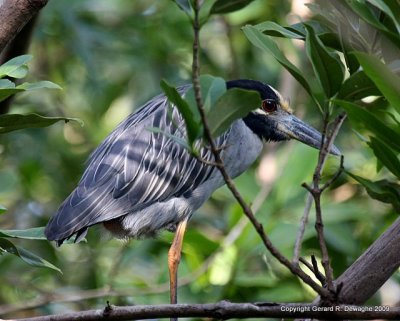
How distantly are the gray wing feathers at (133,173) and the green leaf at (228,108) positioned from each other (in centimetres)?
111

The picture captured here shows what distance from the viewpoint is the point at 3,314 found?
13.8ft

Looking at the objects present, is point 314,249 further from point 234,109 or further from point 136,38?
point 234,109

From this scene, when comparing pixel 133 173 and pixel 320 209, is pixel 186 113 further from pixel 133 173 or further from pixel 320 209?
pixel 133 173

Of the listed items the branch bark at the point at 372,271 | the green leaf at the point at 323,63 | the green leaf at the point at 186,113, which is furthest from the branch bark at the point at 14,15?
the branch bark at the point at 372,271

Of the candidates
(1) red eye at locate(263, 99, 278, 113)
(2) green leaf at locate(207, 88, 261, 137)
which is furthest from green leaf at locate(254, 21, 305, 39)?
(1) red eye at locate(263, 99, 278, 113)

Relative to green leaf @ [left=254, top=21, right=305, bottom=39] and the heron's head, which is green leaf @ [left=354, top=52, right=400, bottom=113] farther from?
the heron's head

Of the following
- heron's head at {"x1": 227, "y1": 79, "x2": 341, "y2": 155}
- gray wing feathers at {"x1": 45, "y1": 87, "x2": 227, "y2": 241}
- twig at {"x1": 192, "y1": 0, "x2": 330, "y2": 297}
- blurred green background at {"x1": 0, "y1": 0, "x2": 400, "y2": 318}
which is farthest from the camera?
blurred green background at {"x1": 0, "y1": 0, "x2": 400, "y2": 318}

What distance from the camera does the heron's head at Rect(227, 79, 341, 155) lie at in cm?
391

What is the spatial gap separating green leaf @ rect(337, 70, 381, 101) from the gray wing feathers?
0.97 m

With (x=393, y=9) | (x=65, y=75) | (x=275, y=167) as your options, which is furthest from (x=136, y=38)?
(x=393, y=9)

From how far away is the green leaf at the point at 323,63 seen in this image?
2.22 m

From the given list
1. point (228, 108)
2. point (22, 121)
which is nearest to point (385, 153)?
point (228, 108)

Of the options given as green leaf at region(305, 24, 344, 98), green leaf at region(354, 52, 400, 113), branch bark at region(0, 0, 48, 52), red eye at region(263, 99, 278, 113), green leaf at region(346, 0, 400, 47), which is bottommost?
red eye at region(263, 99, 278, 113)

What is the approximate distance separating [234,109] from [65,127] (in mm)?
3838
